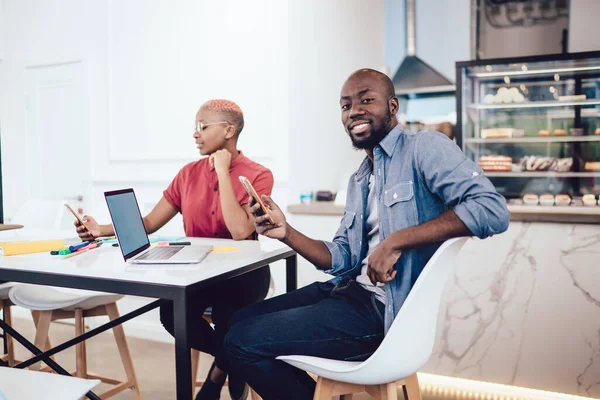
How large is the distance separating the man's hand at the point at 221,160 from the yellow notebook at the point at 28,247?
67 cm

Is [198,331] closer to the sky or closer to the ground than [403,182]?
closer to the ground

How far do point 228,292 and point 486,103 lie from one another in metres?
2.84

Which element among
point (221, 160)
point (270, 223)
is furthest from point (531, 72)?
point (270, 223)

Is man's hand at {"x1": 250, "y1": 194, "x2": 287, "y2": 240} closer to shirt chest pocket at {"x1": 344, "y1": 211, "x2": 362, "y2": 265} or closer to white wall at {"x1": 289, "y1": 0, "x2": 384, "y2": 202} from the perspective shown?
shirt chest pocket at {"x1": 344, "y1": 211, "x2": 362, "y2": 265}

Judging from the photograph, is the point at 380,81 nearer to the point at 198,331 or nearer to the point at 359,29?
the point at 198,331

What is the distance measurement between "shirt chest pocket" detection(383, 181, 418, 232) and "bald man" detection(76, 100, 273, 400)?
0.79 meters

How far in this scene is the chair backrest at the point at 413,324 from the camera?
1.34 m

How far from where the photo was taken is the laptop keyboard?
1.72 m

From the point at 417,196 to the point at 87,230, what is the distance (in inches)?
50.9

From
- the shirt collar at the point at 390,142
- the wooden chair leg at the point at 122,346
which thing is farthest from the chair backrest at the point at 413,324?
the wooden chair leg at the point at 122,346

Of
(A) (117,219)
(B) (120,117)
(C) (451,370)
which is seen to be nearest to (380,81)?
(A) (117,219)

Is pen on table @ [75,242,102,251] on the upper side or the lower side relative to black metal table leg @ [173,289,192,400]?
upper

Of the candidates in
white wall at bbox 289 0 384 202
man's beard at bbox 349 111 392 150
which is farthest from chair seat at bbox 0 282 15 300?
man's beard at bbox 349 111 392 150

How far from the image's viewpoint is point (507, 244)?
254cm
